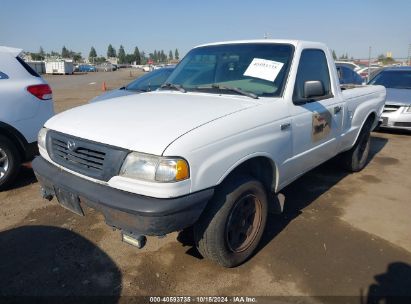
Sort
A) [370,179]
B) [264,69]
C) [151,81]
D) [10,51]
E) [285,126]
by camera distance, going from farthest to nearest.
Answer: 1. [151,81]
2. [370,179]
3. [10,51]
4. [264,69]
5. [285,126]

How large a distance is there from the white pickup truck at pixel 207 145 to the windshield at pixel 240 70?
0.04ft

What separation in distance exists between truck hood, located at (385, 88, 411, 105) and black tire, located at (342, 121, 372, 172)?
3483 millimetres

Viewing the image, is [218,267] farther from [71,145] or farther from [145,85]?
[145,85]

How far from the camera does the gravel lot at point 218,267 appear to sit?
294cm

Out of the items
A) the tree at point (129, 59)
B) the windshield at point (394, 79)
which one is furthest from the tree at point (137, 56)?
the windshield at point (394, 79)

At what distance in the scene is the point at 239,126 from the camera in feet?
9.46

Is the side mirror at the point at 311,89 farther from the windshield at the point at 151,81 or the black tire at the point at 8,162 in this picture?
the windshield at the point at 151,81

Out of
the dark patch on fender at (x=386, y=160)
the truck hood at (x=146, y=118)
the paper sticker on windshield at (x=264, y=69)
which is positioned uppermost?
the paper sticker on windshield at (x=264, y=69)

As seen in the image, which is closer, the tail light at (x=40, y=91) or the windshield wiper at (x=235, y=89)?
the windshield wiper at (x=235, y=89)

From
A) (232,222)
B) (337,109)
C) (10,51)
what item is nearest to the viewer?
(232,222)

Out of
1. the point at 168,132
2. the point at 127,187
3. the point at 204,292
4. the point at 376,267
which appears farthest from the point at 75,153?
the point at 376,267

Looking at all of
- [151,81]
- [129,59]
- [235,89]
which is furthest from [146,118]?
[129,59]

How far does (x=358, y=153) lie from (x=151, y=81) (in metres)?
4.30

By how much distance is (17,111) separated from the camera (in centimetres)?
484
